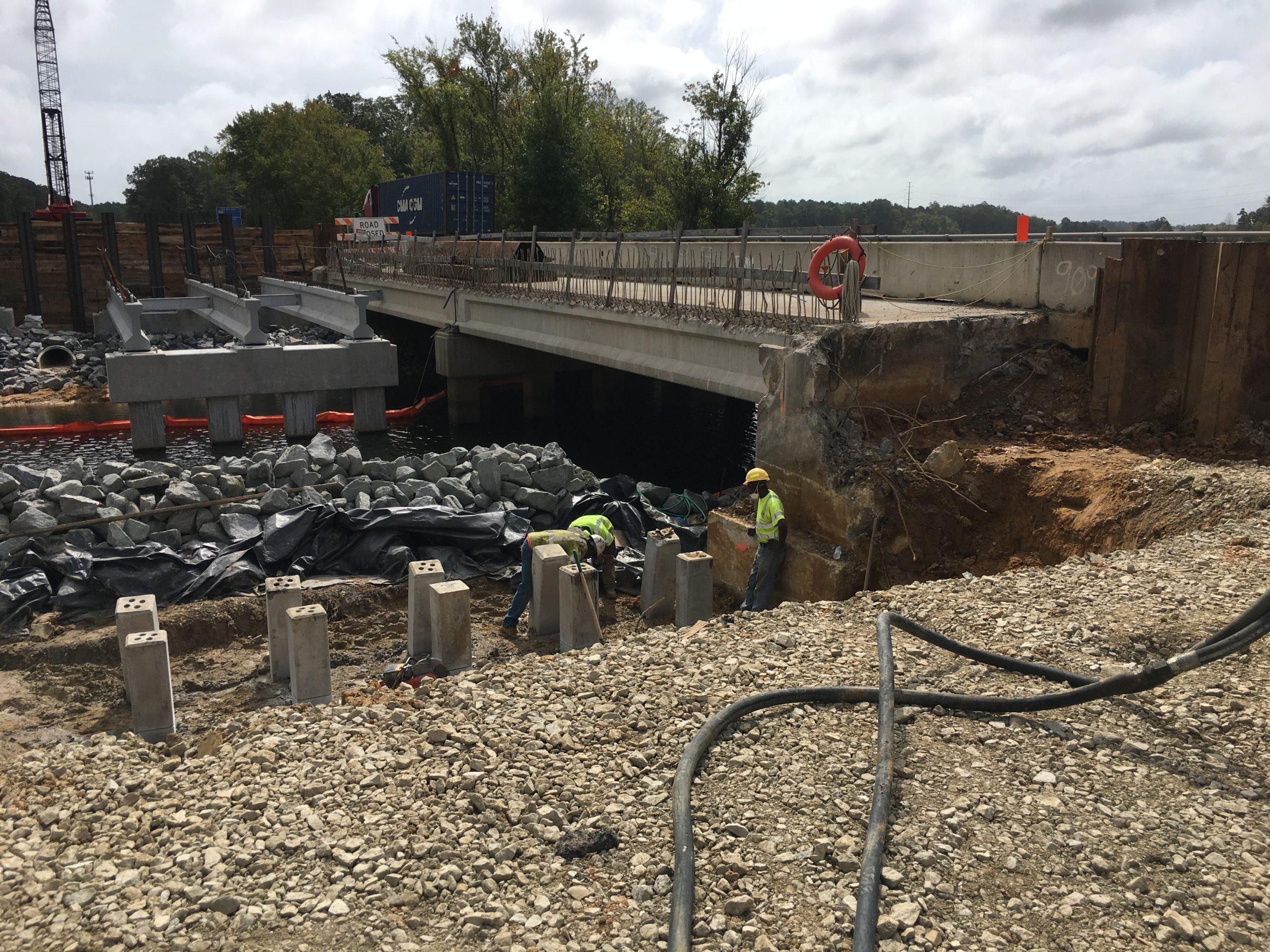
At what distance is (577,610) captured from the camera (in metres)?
9.15

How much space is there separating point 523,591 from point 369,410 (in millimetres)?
13692

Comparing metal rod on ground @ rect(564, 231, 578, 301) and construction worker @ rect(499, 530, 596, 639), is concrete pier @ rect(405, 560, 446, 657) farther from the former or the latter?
metal rod on ground @ rect(564, 231, 578, 301)

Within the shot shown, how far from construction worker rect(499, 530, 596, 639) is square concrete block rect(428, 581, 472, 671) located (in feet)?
3.88

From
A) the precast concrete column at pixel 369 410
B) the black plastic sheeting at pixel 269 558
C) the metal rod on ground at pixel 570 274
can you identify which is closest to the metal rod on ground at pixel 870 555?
the black plastic sheeting at pixel 269 558

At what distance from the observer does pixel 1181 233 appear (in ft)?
36.6

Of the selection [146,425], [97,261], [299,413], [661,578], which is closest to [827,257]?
[661,578]

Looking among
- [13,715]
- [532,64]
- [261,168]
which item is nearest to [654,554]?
[13,715]

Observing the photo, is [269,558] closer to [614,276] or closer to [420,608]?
[420,608]

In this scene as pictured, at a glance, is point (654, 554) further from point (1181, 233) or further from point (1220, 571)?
point (1181, 233)

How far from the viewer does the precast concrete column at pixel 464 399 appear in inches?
966

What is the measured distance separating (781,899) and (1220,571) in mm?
4930

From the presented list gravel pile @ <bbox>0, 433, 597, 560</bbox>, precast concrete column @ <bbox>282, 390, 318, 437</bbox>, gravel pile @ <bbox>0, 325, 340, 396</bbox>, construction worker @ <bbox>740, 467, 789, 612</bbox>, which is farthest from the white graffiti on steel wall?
gravel pile @ <bbox>0, 325, 340, 396</bbox>

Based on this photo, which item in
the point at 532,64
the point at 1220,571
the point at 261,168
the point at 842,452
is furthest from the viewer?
the point at 261,168

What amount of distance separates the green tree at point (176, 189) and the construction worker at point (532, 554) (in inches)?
3040
